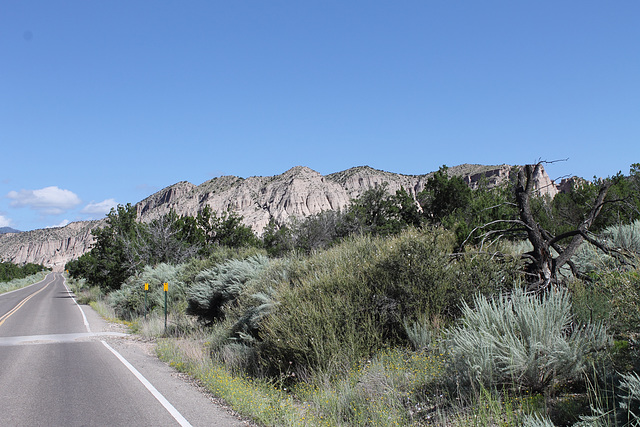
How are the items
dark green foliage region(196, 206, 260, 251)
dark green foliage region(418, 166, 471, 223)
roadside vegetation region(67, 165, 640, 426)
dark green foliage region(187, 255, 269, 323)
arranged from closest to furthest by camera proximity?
roadside vegetation region(67, 165, 640, 426), dark green foliage region(187, 255, 269, 323), dark green foliage region(418, 166, 471, 223), dark green foliage region(196, 206, 260, 251)

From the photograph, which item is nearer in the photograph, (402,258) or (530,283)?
(530,283)

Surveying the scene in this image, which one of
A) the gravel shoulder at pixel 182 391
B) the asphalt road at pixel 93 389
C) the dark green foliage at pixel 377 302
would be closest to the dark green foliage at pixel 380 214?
the asphalt road at pixel 93 389

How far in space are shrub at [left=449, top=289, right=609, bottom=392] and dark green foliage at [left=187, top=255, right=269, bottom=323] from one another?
33.5 ft

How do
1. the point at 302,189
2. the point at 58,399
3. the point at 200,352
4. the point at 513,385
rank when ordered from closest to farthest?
1. the point at 513,385
2. the point at 58,399
3. the point at 200,352
4. the point at 302,189

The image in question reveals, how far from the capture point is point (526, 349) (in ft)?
17.6

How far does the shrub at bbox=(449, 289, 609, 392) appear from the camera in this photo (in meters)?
5.06

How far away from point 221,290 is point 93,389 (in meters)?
7.20

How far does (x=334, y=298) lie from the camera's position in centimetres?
841

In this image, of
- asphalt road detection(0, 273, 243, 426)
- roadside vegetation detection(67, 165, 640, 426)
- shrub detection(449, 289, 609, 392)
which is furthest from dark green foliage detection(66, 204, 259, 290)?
shrub detection(449, 289, 609, 392)

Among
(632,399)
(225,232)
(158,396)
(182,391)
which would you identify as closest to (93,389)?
(158,396)

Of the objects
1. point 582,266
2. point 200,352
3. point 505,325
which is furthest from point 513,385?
point 200,352

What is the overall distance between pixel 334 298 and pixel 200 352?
4.86 metres

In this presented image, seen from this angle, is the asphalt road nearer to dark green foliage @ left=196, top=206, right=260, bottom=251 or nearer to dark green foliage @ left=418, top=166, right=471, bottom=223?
dark green foliage @ left=418, top=166, right=471, bottom=223

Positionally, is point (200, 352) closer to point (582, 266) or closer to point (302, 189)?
point (582, 266)
